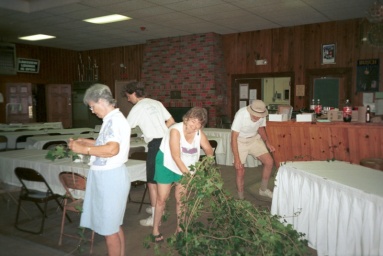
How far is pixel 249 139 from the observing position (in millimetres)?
4918

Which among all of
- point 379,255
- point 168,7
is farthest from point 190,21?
point 379,255

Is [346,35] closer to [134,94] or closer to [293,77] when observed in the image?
[293,77]

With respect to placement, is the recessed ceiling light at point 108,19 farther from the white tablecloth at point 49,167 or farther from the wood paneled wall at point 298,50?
the white tablecloth at point 49,167

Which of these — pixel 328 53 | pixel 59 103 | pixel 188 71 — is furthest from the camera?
pixel 59 103

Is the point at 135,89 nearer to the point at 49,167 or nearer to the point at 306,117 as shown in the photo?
the point at 49,167

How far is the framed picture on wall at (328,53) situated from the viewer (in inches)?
335

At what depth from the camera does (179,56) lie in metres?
10.5

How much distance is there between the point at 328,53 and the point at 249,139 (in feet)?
16.3

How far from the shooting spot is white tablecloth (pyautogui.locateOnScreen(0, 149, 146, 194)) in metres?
3.86

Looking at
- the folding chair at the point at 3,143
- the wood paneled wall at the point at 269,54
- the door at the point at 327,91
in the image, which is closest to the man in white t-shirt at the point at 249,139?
the door at the point at 327,91

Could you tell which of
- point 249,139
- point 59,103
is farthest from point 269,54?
point 59,103

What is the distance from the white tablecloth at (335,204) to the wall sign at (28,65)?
1075 centimetres

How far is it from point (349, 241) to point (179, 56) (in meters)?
8.78

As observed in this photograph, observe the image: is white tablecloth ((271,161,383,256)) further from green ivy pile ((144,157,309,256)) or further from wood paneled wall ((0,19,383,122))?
wood paneled wall ((0,19,383,122))
